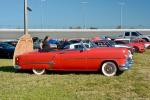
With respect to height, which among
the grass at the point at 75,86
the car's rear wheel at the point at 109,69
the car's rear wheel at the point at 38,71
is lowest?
the grass at the point at 75,86

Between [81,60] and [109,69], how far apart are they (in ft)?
3.61

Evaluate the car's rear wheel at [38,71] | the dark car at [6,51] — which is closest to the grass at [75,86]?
the car's rear wheel at [38,71]

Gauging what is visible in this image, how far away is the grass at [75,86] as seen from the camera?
10.7m

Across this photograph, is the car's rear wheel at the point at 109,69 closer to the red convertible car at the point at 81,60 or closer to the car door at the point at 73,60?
the red convertible car at the point at 81,60

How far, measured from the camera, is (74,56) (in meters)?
15.3

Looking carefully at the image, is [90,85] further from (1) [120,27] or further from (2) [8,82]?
(1) [120,27]

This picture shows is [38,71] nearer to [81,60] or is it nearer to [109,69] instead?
[81,60]

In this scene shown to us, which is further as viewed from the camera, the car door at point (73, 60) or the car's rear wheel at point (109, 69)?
the car door at point (73, 60)

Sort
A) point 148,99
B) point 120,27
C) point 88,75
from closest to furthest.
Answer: point 148,99, point 88,75, point 120,27

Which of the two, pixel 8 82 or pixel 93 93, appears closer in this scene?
pixel 93 93

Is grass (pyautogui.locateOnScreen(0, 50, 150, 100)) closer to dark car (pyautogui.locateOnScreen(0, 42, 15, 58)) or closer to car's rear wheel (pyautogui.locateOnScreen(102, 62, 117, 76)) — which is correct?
car's rear wheel (pyautogui.locateOnScreen(102, 62, 117, 76))

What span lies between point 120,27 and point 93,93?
9262cm

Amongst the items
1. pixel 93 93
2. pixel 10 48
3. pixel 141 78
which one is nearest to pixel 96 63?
pixel 141 78

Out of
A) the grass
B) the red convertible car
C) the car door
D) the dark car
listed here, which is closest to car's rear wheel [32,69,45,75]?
the red convertible car
